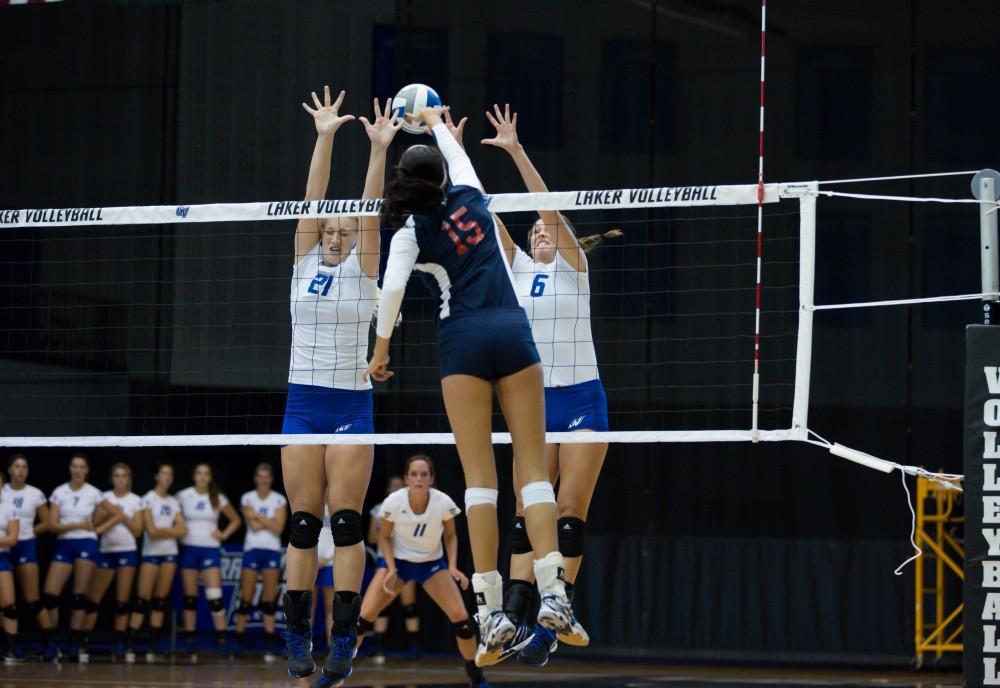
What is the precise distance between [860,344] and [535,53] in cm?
449

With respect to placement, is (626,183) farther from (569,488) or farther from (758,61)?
(569,488)

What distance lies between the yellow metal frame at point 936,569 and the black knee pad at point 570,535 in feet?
22.2

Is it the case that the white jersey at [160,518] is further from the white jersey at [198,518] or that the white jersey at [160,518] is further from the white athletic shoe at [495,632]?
the white athletic shoe at [495,632]

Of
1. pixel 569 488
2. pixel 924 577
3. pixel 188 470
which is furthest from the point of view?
pixel 188 470

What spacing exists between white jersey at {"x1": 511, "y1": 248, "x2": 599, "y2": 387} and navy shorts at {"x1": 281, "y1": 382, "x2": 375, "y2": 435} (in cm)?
103

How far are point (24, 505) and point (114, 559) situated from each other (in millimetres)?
1051

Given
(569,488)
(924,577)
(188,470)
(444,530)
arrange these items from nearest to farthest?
(569,488) → (444,530) → (924,577) → (188,470)

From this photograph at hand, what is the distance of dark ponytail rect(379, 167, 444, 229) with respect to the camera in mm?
5906

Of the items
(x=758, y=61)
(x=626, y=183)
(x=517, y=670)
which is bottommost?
(x=517, y=670)

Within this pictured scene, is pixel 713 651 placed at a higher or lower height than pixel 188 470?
lower

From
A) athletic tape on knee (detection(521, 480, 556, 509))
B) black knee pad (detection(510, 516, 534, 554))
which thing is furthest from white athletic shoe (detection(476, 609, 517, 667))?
black knee pad (detection(510, 516, 534, 554))

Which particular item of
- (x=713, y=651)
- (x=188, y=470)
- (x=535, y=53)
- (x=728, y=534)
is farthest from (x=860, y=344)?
(x=188, y=470)

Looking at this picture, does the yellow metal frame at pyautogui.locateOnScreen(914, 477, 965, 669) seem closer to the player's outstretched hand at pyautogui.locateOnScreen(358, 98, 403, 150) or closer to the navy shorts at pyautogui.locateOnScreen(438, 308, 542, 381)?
the player's outstretched hand at pyautogui.locateOnScreen(358, 98, 403, 150)

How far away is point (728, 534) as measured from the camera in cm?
1431
